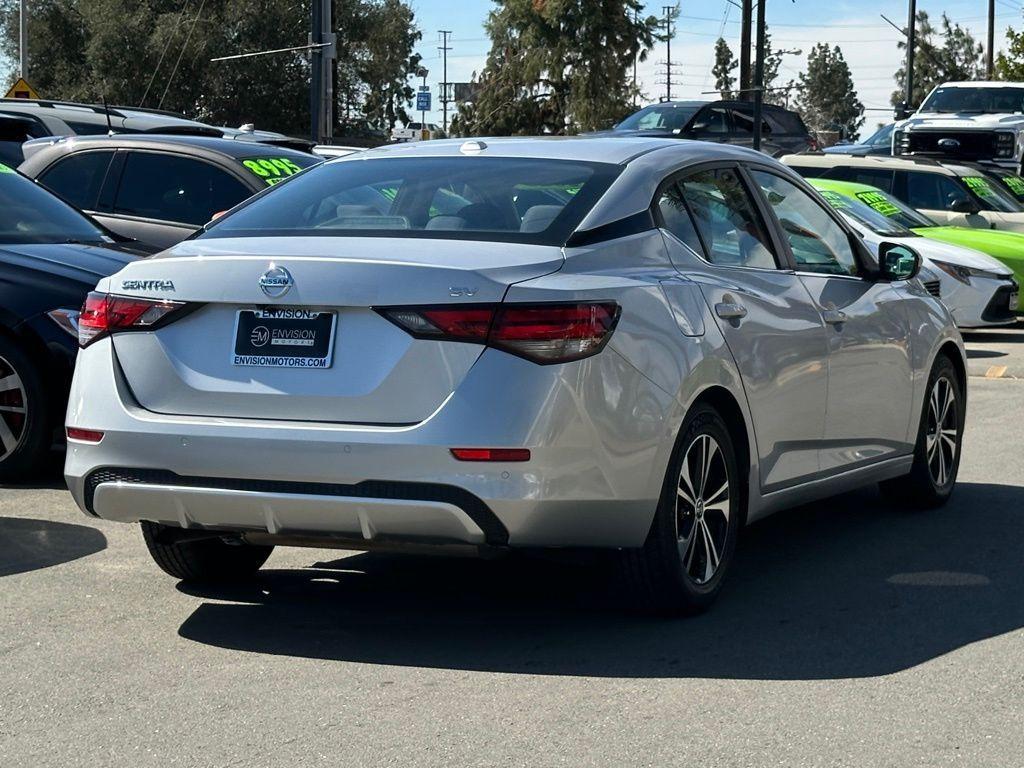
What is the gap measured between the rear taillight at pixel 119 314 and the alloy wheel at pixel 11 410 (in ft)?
9.20

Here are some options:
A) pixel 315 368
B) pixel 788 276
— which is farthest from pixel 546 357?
pixel 788 276

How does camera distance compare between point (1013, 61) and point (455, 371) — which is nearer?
point (455, 371)

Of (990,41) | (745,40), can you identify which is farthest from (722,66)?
(745,40)

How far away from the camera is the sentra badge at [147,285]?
210 inches

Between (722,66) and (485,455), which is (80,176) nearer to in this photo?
(485,455)

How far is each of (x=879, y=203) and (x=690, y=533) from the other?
12281 millimetres

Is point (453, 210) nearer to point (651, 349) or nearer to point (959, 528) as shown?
point (651, 349)

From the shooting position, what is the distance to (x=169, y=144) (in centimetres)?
1174

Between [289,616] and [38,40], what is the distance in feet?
200

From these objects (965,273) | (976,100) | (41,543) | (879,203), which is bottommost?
(41,543)

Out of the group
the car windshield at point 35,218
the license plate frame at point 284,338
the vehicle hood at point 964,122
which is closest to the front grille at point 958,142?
the vehicle hood at point 964,122

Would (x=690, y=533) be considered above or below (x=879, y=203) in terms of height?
below

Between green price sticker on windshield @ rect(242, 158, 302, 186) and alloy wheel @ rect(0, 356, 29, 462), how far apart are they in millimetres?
3472

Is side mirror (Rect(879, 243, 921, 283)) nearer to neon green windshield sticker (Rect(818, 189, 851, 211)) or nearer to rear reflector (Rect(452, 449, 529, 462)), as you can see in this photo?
rear reflector (Rect(452, 449, 529, 462))
